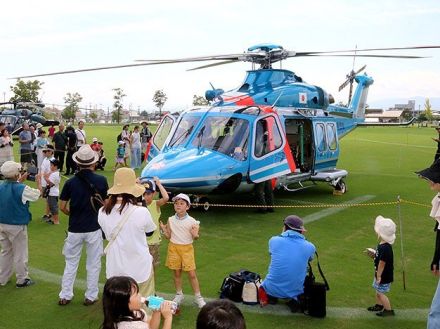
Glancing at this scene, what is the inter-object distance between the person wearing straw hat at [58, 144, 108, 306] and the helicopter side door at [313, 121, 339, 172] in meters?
7.63

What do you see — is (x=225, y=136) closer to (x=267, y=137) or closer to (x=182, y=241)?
(x=267, y=137)

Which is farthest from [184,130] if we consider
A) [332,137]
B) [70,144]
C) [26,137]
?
[26,137]

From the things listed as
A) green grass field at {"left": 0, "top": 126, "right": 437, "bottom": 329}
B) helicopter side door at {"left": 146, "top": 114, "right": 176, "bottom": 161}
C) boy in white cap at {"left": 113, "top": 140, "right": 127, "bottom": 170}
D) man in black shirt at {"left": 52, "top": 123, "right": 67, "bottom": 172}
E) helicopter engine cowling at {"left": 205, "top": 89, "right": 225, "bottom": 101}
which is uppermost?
helicopter engine cowling at {"left": 205, "top": 89, "right": 225, "bottom": 101}

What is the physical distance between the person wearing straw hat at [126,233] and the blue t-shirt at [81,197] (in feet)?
3.42

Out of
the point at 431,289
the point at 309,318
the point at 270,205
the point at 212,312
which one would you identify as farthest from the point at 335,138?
the point at 212,312

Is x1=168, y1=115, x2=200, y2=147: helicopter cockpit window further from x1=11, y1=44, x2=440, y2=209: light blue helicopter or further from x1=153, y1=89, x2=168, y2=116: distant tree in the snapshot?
x1=153, y1=89, x2=168, y2=116: distant tree

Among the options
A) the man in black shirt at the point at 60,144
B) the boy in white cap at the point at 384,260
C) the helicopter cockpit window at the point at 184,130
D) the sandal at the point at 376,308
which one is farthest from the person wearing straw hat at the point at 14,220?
the man in black shirt at the point at 60,144

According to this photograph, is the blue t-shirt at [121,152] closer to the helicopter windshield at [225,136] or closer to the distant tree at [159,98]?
the helicopter windshield at [225,136]

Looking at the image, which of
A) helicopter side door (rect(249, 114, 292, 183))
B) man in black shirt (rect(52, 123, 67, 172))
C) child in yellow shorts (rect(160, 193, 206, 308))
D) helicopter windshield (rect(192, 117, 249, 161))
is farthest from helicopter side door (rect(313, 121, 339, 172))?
man in black shirt (rect(52, 123, 67, 172))

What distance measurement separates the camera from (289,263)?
5023 mm

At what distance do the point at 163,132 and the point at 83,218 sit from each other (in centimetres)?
632

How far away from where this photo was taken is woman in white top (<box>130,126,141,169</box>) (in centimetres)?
1644

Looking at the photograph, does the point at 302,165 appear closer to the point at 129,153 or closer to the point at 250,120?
the point at 250,120

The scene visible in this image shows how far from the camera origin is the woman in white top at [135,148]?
53.9ft
